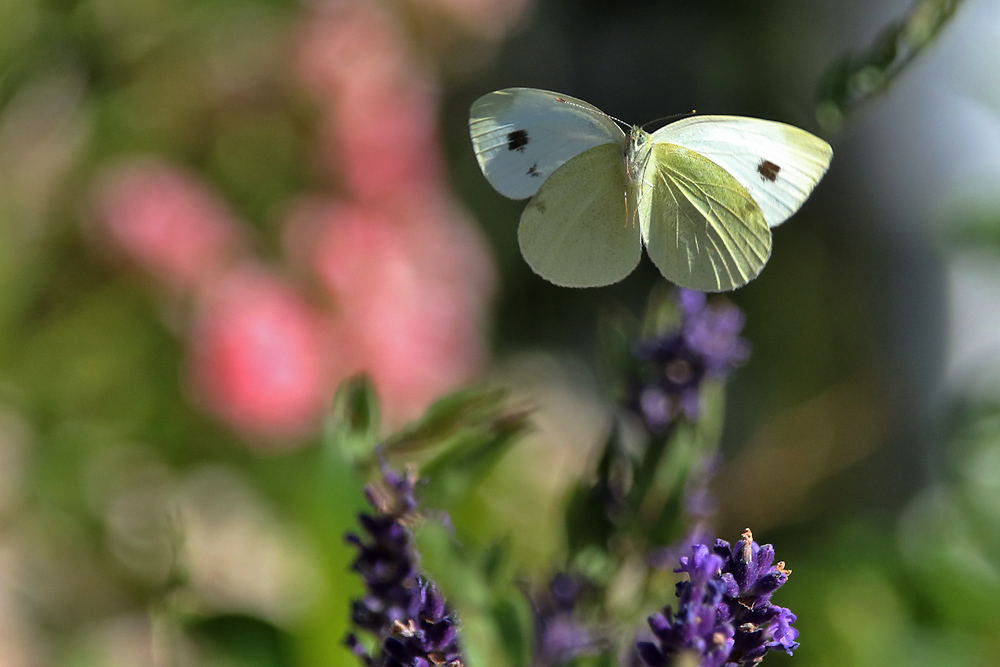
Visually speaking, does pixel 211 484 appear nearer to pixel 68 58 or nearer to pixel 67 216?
pixel 67 216

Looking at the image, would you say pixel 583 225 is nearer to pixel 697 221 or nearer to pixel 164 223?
pixel 697 221

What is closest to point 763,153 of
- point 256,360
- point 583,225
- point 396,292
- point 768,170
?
point 768,170

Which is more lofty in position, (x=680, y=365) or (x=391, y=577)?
(x=680, y=365)

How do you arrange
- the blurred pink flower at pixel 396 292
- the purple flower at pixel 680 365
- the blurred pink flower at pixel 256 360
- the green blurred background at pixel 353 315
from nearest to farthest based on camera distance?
the purple flower at pixel 680 365 < the green blurred background at pixel 353 315 < the blurred pink flower at pixel 256 360 < the blurred pink flower at pixel 396 292

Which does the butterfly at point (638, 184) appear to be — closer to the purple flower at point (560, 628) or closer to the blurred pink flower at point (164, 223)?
the purple flower at point (560, 628)

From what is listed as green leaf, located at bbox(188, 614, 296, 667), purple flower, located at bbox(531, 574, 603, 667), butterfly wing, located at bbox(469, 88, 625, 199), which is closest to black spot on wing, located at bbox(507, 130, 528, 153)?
butterfly wing, located at bbox(469, 88, 625, 199)

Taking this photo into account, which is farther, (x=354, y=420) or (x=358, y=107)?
(x=358, y=107)

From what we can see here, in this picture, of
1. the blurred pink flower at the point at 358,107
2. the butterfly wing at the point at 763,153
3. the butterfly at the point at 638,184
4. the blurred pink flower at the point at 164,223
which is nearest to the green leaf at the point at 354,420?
the butterfly at the point at 638,184

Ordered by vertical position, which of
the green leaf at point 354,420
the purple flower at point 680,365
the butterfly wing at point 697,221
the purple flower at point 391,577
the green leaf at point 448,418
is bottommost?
the purple flower at point 391,577
